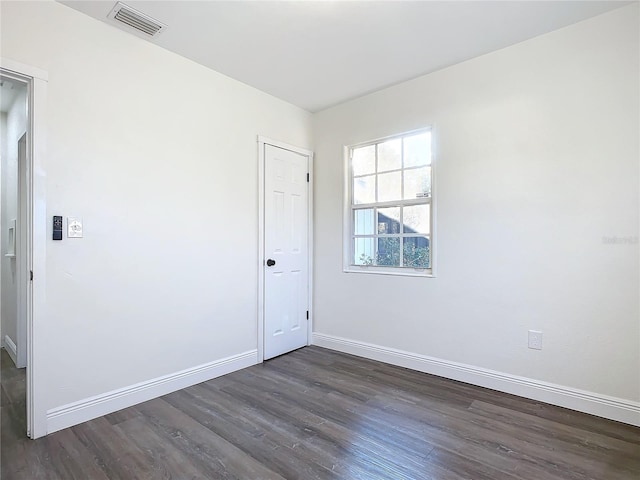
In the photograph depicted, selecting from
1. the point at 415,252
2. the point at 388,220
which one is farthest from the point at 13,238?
the point at 415,252

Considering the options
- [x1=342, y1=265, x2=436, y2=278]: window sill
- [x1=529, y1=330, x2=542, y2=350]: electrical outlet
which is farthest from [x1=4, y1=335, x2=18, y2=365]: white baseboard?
[x1=529, y1=330, x2=542, y2=350]: electrical outlet

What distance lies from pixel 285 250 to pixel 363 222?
0.88 m

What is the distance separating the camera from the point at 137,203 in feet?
8.34

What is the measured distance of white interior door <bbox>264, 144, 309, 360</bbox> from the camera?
11.5 ft

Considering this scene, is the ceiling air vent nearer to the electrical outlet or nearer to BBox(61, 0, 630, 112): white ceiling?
BBox(61, 0, 630, 112): white ceiling

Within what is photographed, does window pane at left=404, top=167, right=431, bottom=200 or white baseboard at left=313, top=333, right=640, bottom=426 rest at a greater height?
window pane at left=404, top=167, right=431, bottom=200

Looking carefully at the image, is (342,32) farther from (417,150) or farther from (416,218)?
(416,218)

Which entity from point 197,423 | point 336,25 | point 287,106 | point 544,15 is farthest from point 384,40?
point 197,423

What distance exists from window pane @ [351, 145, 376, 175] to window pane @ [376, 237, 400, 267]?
2.44ft

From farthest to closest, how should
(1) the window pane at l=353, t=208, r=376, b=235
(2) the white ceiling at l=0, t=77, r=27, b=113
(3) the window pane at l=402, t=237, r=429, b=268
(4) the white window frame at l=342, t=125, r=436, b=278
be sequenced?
(1) the window pane at l=353, t=208, r=376, b=235
(3) the window pane at l=402, t=237, r=429, b=268
(4) the white window frame at l=342, t=125, r=436, b=278
(2) the white ceiling at l=0, t=77, r=27, b=113

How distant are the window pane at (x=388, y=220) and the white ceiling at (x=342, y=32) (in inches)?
48.2

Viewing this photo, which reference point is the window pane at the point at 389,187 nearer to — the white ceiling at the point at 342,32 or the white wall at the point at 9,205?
the white ceiling at the point at 342,32

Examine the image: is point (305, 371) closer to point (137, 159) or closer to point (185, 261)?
point (185, 261)

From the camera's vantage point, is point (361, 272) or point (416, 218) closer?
point (416, 218)
